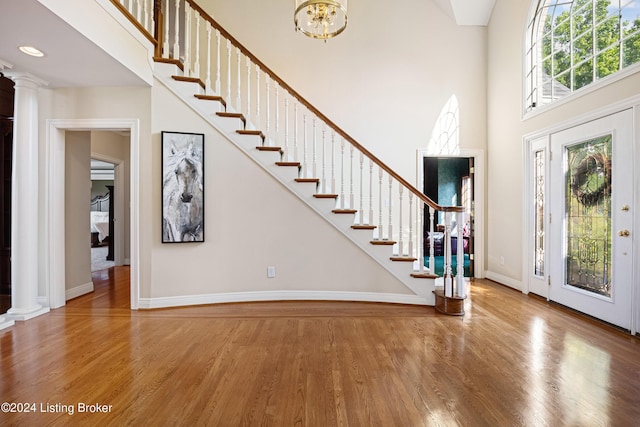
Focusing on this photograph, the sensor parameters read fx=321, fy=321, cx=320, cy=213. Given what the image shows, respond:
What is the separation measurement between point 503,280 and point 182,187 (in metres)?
4.69

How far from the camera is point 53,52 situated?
9.29 feet

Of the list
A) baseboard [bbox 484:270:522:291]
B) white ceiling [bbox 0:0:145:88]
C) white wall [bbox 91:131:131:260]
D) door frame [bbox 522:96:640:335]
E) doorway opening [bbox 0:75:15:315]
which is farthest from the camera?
white wall [bbox 91:131:131:260]

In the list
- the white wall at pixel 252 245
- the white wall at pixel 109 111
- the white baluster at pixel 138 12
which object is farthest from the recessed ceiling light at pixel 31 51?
the white wall at pixel 252 245

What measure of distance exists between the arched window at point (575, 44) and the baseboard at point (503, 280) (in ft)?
7.95

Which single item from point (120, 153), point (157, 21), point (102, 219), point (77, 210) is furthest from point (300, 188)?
point (102, 219)

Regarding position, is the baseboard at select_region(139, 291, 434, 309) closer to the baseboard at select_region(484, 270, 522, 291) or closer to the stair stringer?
the stair stringer

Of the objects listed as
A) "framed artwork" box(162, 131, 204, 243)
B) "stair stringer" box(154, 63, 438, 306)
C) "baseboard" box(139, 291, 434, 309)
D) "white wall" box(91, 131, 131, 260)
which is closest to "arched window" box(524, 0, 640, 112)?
"stair stringer" box(154, 63, 438, 306)

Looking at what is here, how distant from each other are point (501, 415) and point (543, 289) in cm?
294

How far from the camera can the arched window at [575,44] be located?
3074 mm

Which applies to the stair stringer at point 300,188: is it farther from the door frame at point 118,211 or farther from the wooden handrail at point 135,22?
the door frame at point 118,211

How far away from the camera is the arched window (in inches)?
121

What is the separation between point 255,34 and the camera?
5176 millimetres

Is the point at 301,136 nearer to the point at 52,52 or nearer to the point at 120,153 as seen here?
the point at 52,52

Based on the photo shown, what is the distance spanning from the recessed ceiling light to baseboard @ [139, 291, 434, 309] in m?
2.62
